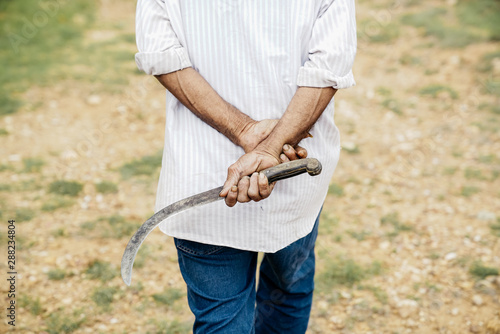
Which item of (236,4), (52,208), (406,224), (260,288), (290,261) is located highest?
(236,4)

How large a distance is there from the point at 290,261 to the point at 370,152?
267cm

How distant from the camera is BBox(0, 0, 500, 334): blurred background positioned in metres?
2.66

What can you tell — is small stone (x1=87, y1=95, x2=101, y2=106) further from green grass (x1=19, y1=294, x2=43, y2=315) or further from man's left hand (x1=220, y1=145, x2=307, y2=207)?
man's left hand (x1=220, y1=145, x2=307, y2=207)

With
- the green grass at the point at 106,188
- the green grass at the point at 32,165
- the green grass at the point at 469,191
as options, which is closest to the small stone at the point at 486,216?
the green grass at the point at 469,191

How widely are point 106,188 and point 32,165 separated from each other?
75 cm

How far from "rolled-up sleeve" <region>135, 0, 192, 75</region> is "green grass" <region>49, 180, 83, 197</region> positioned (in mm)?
2453

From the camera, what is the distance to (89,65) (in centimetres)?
557

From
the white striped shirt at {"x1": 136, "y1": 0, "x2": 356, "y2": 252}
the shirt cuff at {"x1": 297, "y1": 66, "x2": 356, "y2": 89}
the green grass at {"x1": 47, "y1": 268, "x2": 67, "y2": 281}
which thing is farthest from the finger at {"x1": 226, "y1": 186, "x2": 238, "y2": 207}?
the green grass at {"x1": 47, "y1": 268, "x2": 67, "y2": 281}

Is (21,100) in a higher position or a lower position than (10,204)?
higher

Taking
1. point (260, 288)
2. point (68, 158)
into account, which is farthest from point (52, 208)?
point (260, 288)

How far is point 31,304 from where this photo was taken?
262 centimetres

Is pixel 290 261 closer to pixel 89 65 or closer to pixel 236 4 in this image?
pixel 236 4

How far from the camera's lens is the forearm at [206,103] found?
141 cm

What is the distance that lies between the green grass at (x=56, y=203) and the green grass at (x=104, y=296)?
0.96 metres
